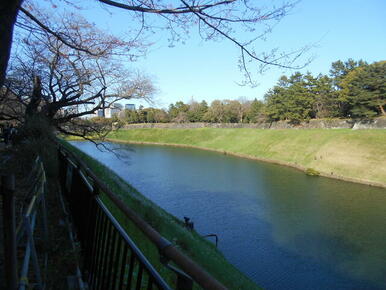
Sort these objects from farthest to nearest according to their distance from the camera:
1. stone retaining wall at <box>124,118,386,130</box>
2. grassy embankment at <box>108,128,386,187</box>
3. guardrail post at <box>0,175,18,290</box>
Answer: stone retaining wall at <box>124,118,386,130</box> → grassy embankment at <box>108,128,386,187</box> → guardrail post at <box>0,175,18,290</box>

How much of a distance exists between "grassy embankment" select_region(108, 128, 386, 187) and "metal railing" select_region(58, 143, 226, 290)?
10660 mm

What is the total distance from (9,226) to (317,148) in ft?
110

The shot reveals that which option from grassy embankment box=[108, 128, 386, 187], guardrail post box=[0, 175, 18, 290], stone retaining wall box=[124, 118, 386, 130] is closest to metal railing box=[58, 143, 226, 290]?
guardrail post box=[0, 175, 18, 290]

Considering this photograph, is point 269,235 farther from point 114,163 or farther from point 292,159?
point 292,159

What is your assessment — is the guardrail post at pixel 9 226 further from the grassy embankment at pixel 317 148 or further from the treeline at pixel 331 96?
the treeline at pixel 331 96

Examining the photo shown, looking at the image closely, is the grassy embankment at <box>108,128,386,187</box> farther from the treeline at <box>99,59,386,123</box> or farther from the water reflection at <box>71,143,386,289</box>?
the treeline at <box>99,59,386,123</box>

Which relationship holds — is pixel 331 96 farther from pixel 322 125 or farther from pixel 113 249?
pixel 113 249

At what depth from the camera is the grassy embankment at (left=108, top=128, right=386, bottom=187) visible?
24406 mm

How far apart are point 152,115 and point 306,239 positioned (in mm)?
66098

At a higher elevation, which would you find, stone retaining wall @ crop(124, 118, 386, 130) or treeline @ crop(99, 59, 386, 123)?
treeline @ crop(99, 59, 386, 123)

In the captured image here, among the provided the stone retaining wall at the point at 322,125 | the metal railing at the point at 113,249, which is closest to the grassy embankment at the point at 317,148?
the stone retaining wall at the point at 322,125

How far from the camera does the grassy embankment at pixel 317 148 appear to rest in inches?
961

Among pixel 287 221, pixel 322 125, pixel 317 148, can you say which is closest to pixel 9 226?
pixel 287 221

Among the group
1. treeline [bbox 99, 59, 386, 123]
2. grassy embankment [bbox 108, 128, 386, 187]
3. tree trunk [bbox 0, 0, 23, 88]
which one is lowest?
grassy embankment [bbox 108, 128, 386, 187]
